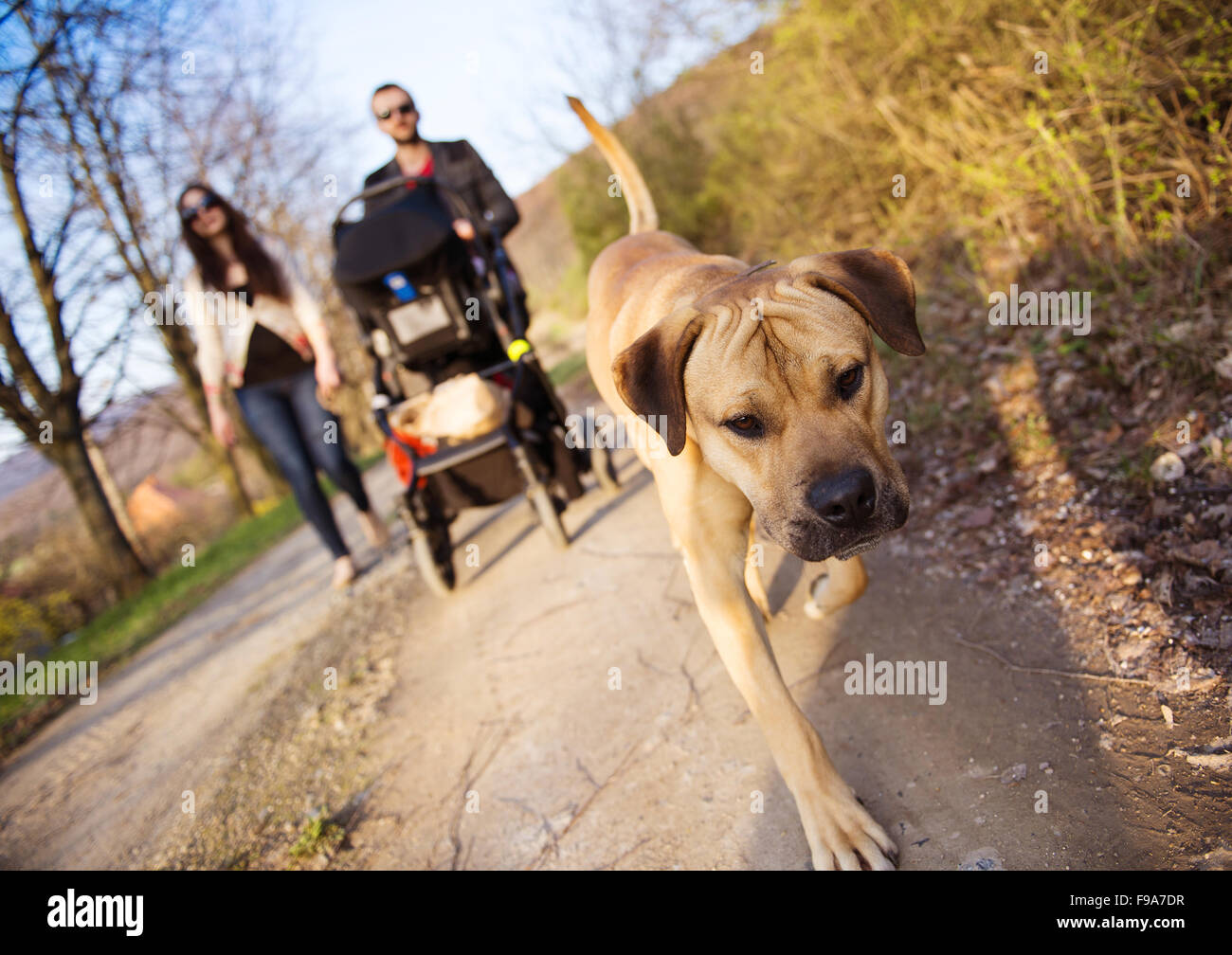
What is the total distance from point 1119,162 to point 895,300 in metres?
2.57

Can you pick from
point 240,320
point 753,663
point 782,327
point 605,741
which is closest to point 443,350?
point 240,320

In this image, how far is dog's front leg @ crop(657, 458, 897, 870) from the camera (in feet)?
6.07

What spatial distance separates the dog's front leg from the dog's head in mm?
182

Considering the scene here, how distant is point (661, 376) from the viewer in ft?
7.03

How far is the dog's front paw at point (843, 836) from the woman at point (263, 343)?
13.0 ft

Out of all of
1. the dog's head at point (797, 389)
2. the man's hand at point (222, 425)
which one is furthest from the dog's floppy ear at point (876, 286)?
the man's hand at point (222, 425)

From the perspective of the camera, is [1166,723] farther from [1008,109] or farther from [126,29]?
[126,29]

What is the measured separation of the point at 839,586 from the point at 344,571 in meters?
3.92

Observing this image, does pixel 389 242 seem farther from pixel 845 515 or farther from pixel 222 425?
pixel 845 515

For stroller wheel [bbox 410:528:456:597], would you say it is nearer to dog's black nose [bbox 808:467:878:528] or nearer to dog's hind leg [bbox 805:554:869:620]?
dog's hind leg [bbox 805:554:869:620]

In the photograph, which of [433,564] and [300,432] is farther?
[300,432]

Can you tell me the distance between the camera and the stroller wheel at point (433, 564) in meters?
4.15

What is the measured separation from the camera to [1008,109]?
4488mm
